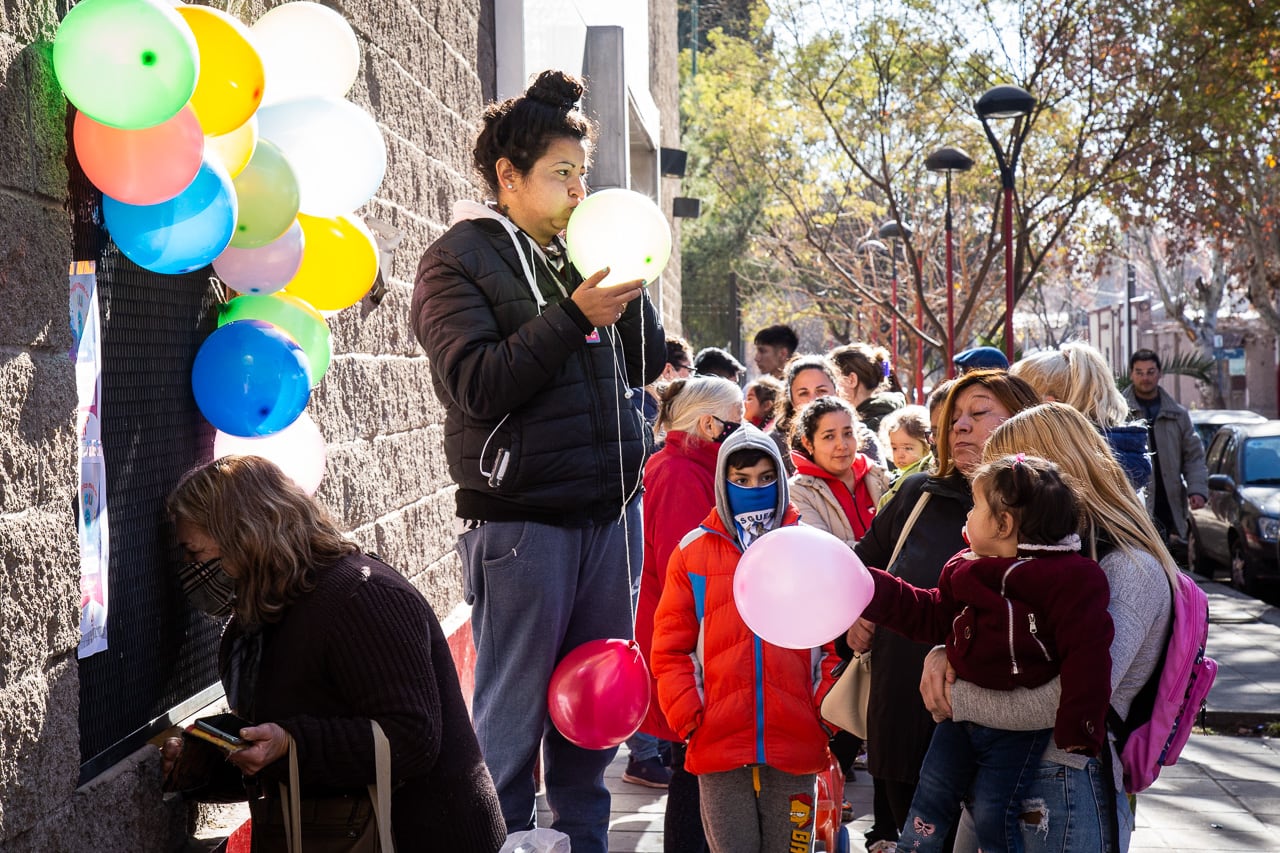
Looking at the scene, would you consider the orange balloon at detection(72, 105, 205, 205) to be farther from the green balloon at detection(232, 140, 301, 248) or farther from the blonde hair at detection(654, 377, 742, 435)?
the blonde hair at detection(654, 377, 742, 435)

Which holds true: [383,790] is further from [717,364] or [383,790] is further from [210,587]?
[717,364]

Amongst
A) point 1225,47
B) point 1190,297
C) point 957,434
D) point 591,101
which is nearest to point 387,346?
point 957,434

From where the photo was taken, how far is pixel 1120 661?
3057 mm

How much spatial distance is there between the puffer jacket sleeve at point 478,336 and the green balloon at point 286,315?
1.37ft

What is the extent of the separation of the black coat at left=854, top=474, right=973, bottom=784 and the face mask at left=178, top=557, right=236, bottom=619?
6.11 feet

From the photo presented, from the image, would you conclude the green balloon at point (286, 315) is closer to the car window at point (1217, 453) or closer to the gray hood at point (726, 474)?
the gray hood at point (726, 474)

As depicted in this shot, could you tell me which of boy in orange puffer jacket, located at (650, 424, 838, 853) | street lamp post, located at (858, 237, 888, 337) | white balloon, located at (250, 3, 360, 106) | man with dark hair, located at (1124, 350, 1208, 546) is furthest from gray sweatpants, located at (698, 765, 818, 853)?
street lamp post, located at (858, 237, 888, 337)

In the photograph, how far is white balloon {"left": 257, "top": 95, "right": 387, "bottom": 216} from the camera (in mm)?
2865

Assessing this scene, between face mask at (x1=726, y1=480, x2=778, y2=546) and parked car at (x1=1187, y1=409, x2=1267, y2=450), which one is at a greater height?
face mask at (x1=726, y1=480, x2=778, y2=546)

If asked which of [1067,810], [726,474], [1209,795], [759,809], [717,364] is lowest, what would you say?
[1209,795]

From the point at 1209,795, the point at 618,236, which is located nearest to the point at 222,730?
the point at 618,236

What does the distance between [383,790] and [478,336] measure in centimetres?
121

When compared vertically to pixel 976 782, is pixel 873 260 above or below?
above

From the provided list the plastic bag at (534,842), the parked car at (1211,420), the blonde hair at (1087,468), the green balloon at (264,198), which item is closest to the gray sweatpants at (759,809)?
the plastic bag at (534,842)
